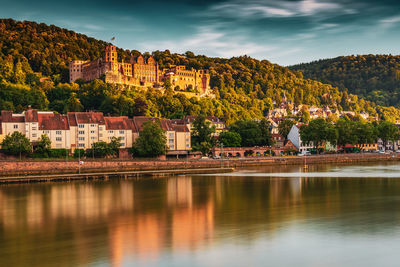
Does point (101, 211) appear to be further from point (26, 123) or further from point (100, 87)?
point (100, 87)

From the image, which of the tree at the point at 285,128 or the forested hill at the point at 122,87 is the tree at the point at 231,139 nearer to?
the forested hill at the point at 122,87

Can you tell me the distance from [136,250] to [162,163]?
108ft

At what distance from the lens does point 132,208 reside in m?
26.9

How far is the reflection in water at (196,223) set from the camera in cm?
1625

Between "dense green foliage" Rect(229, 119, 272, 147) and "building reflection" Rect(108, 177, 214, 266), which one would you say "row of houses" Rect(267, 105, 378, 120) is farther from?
"building reflection" Rect(108, 177, 214, 266)

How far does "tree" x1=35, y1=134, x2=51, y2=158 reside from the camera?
4706cm

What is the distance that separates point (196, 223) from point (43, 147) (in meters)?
29.8

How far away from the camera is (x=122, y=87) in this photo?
84000 mm

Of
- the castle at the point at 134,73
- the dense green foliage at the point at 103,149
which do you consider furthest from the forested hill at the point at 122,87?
the dense green foliage at the point at 103,149

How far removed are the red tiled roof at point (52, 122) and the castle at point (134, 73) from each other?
109ft

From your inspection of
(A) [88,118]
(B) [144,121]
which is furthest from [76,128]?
(B) [144,121]

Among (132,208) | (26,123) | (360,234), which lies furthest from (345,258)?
(26,123)

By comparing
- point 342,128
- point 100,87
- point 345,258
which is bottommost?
point 345,258

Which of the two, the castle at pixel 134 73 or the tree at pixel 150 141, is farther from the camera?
the castle at pixel 134 73
